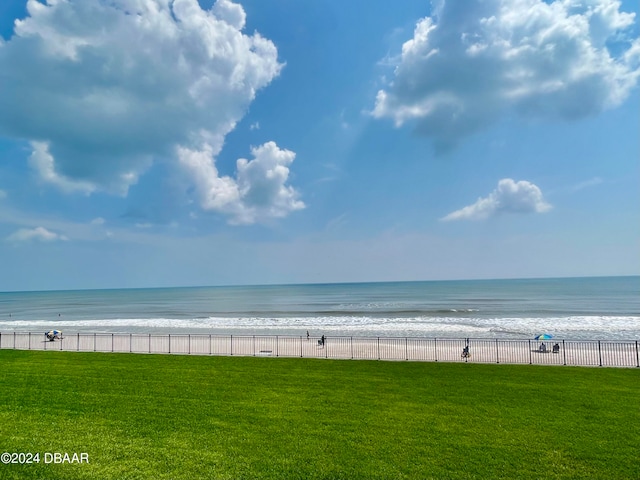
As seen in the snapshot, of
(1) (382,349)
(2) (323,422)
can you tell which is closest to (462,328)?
(1) (382,349)

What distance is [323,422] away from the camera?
10070 mm

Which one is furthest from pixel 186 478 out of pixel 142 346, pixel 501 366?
pixel 142 346

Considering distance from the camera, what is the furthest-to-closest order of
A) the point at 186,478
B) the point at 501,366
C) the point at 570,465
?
1. the point at 501,366
2. the point at 570,465
3. the point at 186,478

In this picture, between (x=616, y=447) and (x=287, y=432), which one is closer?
(x=616, y=447)

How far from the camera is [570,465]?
26.0ft

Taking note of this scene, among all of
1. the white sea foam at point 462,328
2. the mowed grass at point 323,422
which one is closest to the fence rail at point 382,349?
the mowed grass at point 323,422

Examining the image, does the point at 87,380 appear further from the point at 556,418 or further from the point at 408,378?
the point at 556,418

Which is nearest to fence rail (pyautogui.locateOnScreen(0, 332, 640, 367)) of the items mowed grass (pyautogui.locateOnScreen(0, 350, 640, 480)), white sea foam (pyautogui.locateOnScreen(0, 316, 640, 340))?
mowed grass (pyautogui.locateOnScreen(0, 350, 640, 480))

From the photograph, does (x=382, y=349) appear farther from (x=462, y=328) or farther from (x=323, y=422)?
(x=462, y=328)

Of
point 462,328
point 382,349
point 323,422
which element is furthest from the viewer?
point 462,328

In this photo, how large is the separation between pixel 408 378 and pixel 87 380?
12525 millimetres

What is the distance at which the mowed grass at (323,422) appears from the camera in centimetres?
776

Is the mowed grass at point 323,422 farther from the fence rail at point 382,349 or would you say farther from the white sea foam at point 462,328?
the white sea foam at point 462,328

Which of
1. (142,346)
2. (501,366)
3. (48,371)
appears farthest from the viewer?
(142,346)
